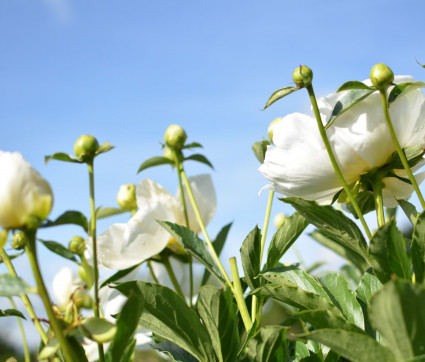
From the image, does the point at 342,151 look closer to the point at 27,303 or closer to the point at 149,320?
the point at 149,320

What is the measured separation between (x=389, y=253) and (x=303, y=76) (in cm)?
22

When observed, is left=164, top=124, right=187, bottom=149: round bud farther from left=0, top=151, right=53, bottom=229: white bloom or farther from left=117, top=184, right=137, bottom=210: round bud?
left=0, top=151, right=53, bottom=229: white bloom

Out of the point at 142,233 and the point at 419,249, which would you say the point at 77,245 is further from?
the point at 419,249

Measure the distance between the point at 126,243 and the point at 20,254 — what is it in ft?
0.57

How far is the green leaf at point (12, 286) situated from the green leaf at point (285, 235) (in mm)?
396

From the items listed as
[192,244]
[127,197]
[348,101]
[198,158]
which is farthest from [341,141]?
[127,197]

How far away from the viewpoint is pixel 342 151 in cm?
68

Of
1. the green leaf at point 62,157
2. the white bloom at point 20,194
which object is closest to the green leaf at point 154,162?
the green leaf at point 62,157

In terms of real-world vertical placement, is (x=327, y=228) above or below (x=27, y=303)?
above

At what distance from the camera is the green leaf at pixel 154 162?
96cm

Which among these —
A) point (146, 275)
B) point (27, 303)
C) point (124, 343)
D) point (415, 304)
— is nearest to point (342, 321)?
point (415, 304)

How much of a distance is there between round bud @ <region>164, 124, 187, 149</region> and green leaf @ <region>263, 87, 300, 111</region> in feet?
1.18

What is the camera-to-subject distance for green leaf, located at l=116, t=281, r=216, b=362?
1.98 ft

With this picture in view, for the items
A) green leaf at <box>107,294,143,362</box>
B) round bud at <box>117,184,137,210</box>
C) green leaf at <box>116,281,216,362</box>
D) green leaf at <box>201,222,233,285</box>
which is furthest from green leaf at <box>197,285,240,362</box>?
round bud at <box>117,184,137,210</box>
